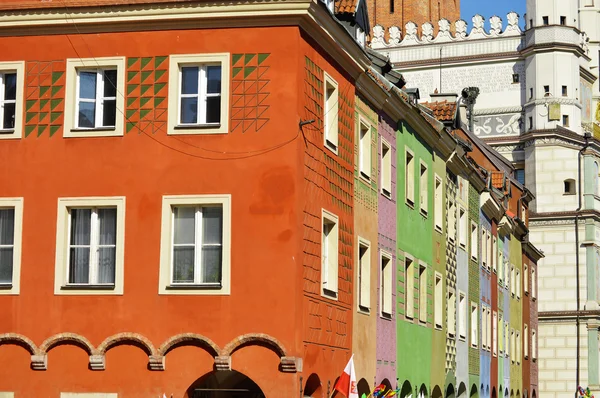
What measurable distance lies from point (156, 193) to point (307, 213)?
2.97 metres

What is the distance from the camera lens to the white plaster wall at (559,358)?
271 ft

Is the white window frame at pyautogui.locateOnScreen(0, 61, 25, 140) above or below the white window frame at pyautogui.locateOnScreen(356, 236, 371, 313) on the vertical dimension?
above

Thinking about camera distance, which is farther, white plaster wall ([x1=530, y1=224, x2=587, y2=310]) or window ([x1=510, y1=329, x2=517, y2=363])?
white plaster wall ([x1=530, y1=224, x2=587, y2=310])

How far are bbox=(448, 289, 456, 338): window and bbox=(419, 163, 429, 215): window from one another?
15.4 feet

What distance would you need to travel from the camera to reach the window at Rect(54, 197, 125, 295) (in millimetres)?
28016

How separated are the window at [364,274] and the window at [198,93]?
22.5 ft

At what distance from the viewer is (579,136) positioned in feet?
276

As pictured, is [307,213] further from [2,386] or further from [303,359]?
[2,386]

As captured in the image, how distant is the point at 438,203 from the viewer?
43844 millimetres

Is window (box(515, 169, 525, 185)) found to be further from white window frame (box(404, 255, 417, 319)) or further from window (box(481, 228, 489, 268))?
white window frame (box(404, 255, 417, 319))

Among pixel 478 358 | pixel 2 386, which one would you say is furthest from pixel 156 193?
pixel 478 358

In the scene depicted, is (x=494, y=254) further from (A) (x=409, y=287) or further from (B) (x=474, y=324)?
(A) (x=409, y=287)

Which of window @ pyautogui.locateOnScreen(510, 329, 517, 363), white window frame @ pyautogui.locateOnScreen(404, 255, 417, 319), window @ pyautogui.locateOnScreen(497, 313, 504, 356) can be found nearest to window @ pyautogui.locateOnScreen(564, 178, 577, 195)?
window @ pyautogui.locateOnScreen(510, 329, 517, 363)

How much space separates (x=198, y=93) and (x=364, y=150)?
7.56 m
